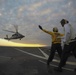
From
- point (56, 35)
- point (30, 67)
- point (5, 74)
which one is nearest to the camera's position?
point (5, 74)

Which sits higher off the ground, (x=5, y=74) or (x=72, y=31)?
(x=72, y=31)

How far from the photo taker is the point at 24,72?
10789mm

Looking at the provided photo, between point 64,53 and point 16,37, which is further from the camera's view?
point 16,37

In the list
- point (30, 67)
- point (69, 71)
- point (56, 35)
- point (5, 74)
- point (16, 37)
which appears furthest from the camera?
point (16, 37)

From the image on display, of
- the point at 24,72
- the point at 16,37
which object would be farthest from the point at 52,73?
the point at 16,37

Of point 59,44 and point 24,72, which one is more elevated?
point 59,44

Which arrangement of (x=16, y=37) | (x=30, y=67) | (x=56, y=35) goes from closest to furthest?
(x=30, y=67), (x=56, y=35), (x=16, y=37)

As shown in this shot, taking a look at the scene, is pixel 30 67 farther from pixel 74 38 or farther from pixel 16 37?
pixel 16 37

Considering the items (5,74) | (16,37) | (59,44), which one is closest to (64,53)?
(59,44)

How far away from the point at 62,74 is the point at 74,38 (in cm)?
176

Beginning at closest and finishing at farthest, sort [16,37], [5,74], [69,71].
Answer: [5,74], [69,71], [16,37]

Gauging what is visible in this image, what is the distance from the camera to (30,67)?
1205cm

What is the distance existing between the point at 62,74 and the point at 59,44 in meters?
2.72

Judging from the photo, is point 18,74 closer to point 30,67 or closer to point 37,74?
point 37,74
